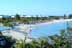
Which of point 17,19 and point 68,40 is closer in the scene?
point 68,40

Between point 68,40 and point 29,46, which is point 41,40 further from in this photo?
point 68,40

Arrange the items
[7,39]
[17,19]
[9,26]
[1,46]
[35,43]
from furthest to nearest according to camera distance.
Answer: [17,19]
[9,26]
[7,39]
[1,46]
[35,43]

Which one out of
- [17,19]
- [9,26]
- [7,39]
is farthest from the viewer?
[17,19]

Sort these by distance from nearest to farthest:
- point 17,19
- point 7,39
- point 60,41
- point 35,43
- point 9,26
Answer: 1. point 35,43
2. point 60,41
3. point 7,39
4. point 9,26
5. point 17,19

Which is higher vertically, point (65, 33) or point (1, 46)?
point (65, 33)

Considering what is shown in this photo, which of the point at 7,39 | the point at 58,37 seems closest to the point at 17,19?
the point at 7,39

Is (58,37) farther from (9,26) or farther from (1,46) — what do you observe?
(9,26)

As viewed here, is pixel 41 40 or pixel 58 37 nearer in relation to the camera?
pixel 41 40

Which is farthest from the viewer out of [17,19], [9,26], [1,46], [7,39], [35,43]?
[17,19]
